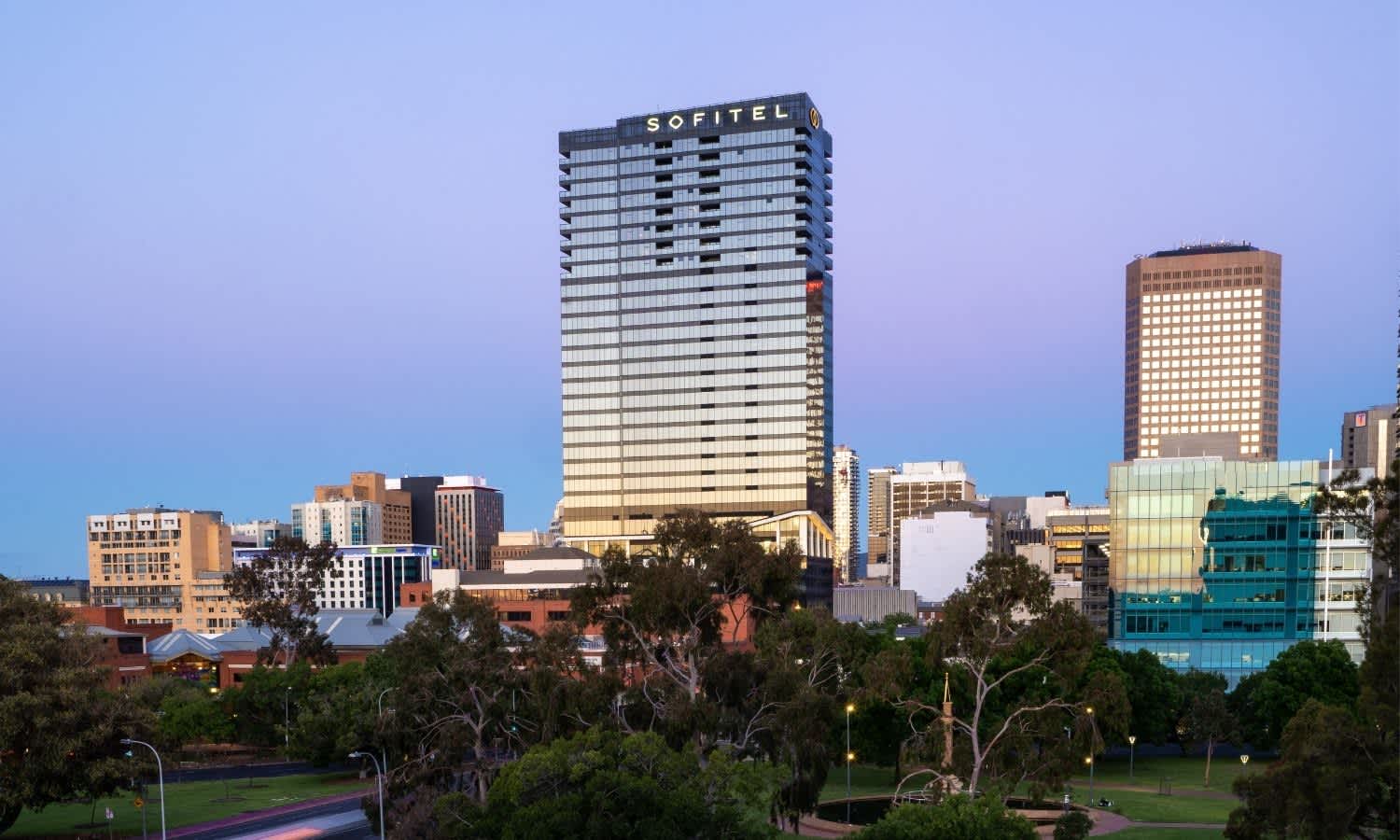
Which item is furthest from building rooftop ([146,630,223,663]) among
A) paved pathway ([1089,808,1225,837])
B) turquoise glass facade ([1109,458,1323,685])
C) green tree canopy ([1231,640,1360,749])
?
green tree canopy ([1231,640,1360,749])

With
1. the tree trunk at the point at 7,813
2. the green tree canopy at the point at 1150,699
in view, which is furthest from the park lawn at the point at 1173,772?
the tree trunk at the point at 7,813

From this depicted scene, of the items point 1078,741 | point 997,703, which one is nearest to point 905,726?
point 997,703

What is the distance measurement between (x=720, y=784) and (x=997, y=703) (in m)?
37.3

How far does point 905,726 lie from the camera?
245 feet

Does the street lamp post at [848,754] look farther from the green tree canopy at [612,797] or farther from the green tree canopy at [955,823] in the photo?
the green tree canopy at [955,823]

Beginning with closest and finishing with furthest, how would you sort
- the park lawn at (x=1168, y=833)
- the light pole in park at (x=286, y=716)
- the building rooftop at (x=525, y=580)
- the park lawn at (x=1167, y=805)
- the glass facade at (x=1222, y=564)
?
the park lawn at (x=1168, y=833) < the park lawn at (x=1167, y=805) < the light pole in park at (x=286, y=716) < the glass facade at (x=1222, y=564) < the building rooftop at (x=525, y=580)

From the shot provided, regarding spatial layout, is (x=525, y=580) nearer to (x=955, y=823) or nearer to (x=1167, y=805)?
(x=1167, y=805)

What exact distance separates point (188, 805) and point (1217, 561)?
9132 cm

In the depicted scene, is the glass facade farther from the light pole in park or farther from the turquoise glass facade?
the light pole in park

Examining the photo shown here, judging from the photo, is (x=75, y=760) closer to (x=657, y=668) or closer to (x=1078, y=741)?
(x=657, y=668)

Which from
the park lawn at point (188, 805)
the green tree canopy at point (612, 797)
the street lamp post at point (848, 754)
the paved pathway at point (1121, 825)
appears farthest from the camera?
the park lawn at point (188, 805)

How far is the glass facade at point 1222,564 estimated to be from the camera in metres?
103

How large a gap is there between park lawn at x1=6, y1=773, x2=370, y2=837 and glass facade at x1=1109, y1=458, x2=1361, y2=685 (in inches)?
2979

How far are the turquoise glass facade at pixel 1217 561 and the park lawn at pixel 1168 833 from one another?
46.9 m
